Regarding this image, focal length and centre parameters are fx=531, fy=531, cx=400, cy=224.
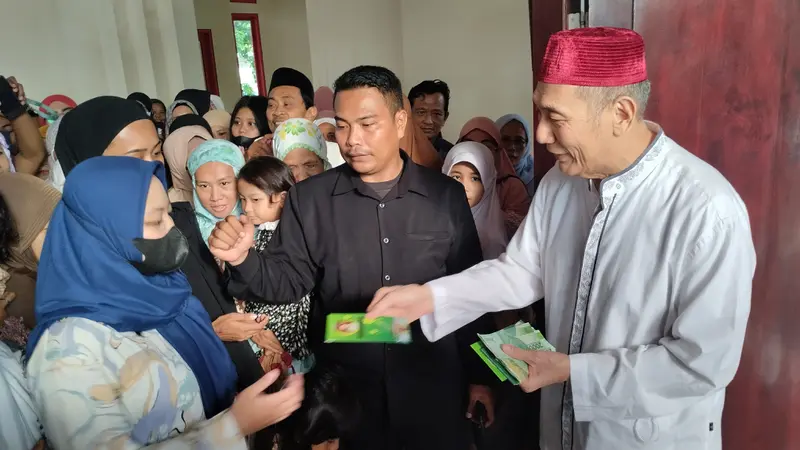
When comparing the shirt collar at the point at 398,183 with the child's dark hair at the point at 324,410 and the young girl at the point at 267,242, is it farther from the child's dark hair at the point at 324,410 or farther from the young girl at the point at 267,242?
the child's dark hair at the point at 324,410

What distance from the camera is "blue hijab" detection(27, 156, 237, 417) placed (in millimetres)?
1329

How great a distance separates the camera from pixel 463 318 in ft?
6.17

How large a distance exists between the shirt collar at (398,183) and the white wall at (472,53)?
19.1 feet

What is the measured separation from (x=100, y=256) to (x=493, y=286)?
3.94ft

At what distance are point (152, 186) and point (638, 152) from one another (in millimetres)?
1347

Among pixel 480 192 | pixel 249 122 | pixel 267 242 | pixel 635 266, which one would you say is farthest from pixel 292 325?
pixel 249 122

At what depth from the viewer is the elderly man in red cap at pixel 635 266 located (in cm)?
131

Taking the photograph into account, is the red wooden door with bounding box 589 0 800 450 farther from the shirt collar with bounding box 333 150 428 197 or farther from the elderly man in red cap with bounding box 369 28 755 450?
the shirt collar with bounding box 333 150 428 197

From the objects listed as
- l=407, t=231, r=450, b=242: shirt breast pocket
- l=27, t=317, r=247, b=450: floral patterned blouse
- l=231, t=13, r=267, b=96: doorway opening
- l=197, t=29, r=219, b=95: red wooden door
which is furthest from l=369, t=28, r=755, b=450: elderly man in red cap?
l=231, t=13, r=267, b=96: doorway opening

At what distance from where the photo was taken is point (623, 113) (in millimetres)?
1384

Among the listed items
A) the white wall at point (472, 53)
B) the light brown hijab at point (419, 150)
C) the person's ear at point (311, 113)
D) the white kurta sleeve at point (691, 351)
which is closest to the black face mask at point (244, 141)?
the person's ear at point (311, 113)

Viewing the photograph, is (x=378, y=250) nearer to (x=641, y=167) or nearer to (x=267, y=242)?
(x=267, y=242)

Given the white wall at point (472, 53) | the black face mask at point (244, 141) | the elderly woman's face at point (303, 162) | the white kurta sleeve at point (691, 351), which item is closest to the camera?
the white kurta sleeve at point (691, 351)

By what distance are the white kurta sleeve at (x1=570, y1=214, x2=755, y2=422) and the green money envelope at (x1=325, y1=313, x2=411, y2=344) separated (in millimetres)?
505
